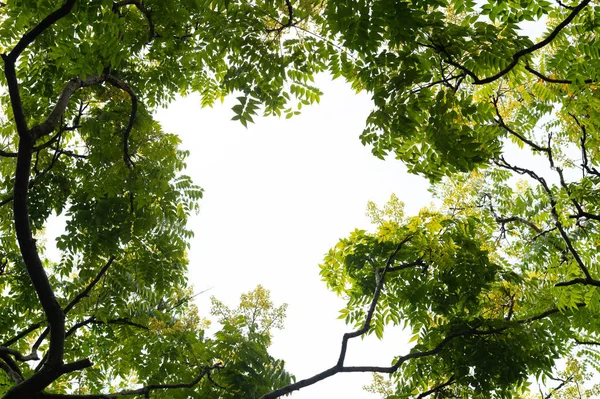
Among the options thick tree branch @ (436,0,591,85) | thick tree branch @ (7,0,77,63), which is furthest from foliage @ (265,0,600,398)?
thick tree branch @ (7,0,77,63)

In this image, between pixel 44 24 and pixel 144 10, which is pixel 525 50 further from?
pixel 144 10

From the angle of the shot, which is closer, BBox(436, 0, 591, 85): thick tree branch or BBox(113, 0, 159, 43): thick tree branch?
BBox(436, 0, 591, 85): thick tree branch

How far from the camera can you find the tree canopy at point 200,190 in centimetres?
379

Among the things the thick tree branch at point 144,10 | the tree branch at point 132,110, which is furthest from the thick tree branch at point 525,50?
the tree branch at point 132,110

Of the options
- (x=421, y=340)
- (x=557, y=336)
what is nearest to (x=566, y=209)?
(x=557, y=336)

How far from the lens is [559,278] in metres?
7.96

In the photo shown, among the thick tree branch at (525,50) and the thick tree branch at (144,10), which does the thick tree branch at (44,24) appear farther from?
the thick tree branch at (525,50)

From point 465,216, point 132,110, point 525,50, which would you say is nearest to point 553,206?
point 465,216

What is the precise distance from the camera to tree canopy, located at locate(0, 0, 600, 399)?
12.4 ft

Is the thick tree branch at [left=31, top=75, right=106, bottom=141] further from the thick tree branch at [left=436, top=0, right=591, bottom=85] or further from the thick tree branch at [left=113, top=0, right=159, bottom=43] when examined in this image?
the thick tree branch at [left=436, top=0, right=591, bottom=85]

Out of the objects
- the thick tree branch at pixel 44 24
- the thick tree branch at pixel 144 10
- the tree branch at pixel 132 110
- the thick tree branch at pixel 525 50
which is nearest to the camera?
the thick tree branch at pixel 525 50

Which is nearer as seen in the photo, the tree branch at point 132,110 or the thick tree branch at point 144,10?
the thick tree branch at point 144,10

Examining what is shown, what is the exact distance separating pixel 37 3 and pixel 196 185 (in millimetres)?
3477

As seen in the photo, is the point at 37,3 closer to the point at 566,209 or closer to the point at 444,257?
the point at 444,257
